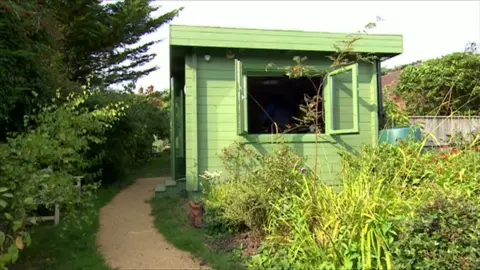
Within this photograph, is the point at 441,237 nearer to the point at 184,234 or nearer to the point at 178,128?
the point at 184,234

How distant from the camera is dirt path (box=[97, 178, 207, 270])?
412cm

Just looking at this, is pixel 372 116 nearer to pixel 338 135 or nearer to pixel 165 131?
pixel 338 135

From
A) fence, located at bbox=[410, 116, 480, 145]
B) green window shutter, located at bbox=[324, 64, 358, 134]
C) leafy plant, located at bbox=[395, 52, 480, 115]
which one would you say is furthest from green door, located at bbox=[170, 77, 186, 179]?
leafy plant, located at bbox=[395, 52, 480, 115]

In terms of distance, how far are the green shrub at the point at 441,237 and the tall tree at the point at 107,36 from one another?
12.8 m

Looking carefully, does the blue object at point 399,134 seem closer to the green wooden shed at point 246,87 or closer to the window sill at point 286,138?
the green wooden shed at point 246,87

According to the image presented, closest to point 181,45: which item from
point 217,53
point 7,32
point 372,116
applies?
point 217,53

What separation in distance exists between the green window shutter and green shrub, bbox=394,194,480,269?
10.3ft

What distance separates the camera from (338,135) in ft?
21.0

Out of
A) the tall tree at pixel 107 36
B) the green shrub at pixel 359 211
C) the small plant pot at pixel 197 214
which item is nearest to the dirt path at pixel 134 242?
the small plant pot at pixel 197 214

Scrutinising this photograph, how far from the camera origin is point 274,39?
19.9 ft

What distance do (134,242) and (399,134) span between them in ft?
13.9

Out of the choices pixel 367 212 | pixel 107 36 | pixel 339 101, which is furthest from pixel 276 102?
pixel 107 36

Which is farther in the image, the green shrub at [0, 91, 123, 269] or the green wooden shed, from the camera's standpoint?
the green wooden shed

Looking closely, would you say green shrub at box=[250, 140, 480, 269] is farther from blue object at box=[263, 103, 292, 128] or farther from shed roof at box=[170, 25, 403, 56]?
blue object at box=[263, 103, 292, 128]
